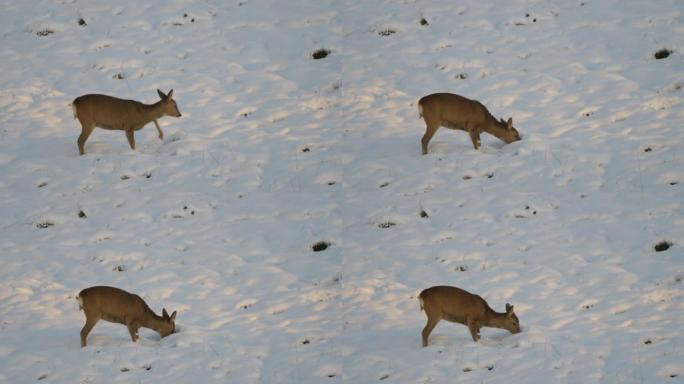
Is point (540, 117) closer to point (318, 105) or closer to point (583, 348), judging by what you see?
point (318, 105)

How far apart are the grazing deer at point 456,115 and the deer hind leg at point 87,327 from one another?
6.10 meters

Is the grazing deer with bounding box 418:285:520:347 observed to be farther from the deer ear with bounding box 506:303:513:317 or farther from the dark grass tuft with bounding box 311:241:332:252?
the dark grass tuft with bounding box 311:241:332:252

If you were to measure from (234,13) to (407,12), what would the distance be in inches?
125

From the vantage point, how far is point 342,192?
63.8ft

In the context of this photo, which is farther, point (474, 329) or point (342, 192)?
point (342, 192)

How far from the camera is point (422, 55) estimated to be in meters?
22.8

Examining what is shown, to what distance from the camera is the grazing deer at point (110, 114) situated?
66.1 ft

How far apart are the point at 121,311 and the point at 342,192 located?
14.4 ft

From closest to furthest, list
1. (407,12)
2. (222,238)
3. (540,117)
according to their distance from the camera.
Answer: (222,238), (540,117), (407,12)

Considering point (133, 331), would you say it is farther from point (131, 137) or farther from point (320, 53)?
point (320, 53)

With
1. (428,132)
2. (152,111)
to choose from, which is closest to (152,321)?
(152,111)

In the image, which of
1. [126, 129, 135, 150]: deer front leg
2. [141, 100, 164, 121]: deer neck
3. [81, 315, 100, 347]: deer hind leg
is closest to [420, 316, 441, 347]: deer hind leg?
[81, 315, 100, 347]: deer hind leg

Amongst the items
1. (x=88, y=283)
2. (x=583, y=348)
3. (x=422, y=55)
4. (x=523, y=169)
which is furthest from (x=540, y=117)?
(x=88, y=283)

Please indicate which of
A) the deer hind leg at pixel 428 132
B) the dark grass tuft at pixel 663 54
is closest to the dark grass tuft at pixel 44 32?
the deer hind leg at pixel 428 132
